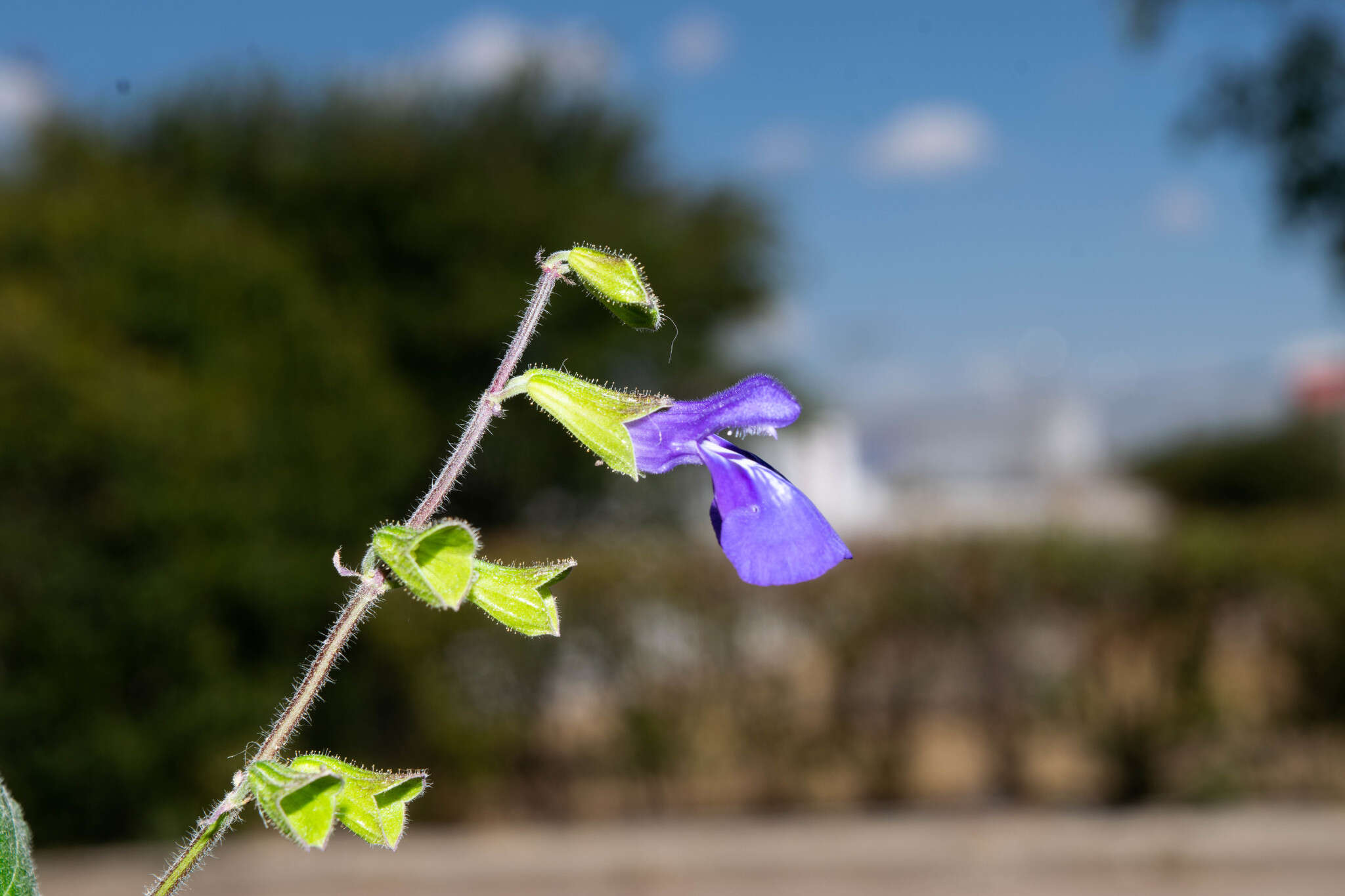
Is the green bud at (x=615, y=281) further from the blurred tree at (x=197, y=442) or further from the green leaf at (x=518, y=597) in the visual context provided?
the blurred tree at (x=197, y=442)

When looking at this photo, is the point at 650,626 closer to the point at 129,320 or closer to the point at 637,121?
the point at 129,320

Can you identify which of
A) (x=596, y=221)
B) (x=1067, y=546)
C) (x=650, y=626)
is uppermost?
(x=596, y=221)

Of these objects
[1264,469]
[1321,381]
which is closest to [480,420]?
[1264,469]

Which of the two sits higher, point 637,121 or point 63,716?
point 637,121

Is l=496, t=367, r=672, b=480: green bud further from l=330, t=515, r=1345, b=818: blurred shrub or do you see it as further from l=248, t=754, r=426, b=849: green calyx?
l=330, t=515, r=1345, b=818: blurred shrub

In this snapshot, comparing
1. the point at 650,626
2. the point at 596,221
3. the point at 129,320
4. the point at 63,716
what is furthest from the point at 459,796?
the point at 596,221

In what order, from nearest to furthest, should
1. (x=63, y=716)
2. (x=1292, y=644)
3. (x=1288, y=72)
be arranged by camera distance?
(x=63, y=716)
(x=1292, y=644)
(x=1288, y=72)

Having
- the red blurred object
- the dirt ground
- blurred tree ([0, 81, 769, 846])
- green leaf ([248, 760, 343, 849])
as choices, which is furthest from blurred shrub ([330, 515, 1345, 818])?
the red blurred object

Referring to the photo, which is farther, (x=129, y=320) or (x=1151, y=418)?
(x=1151, y=418)
